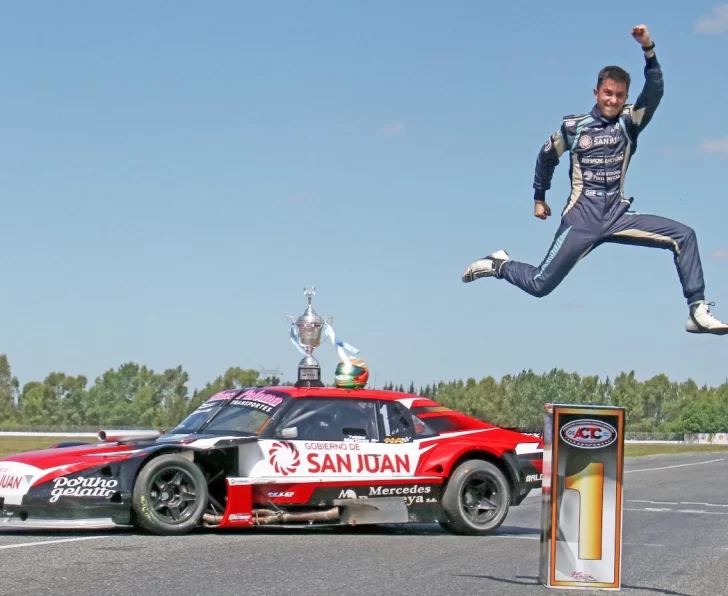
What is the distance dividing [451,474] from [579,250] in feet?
20.1

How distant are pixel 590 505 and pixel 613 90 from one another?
2.90 metres

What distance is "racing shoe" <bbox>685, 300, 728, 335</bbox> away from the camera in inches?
278

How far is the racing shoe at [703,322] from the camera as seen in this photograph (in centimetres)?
705

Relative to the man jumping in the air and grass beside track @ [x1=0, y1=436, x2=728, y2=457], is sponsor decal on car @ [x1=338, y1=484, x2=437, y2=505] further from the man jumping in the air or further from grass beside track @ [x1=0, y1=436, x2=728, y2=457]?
grass beside track @ [x1=0, y1=436, x2=728, y2=457]

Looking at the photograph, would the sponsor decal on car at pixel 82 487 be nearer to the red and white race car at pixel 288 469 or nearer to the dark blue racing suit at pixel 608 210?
the red and white race car at pixel 288 469

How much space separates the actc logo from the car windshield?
15.1 ft

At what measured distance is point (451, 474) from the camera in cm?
1302

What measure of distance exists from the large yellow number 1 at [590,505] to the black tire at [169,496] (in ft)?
13.8

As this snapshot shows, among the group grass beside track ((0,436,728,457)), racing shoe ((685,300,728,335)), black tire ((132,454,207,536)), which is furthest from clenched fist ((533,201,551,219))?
grass beside track ((0,436,728,457))

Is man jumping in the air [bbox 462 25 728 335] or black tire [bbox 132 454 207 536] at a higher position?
man jumping in the air [bbox 462 25 728 335]

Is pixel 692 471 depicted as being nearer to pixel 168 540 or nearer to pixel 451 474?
pixel 451 474

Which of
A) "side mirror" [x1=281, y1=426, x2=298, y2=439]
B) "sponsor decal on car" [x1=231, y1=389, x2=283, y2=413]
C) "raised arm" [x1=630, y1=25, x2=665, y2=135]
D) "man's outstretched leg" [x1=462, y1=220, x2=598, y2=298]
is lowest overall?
"side mirror" [x1=281, y1=426, x2=298, y2=439]

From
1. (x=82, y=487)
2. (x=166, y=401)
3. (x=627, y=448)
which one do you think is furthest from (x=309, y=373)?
(x=166, y=401)

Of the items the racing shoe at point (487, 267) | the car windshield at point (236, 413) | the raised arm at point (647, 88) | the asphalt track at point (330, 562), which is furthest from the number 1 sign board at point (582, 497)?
the car windshield at point (236, 413)
